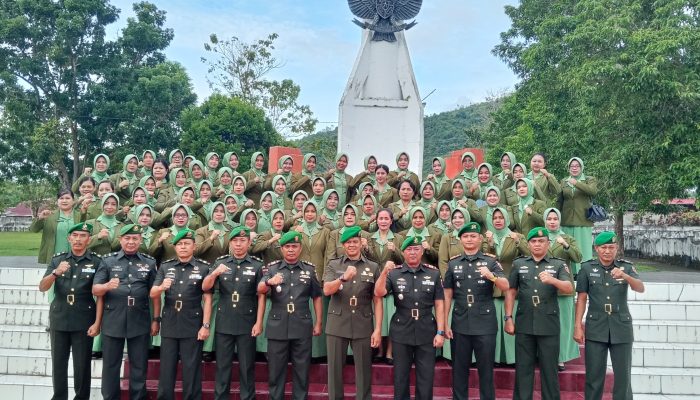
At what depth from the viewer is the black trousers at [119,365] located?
4914mm

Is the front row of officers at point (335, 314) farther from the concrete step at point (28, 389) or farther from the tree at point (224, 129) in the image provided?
the tree at point (224, 129)

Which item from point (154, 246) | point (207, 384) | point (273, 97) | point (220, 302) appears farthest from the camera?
point (273, 97)

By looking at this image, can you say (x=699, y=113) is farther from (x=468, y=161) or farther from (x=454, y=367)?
(x=454, y=367)

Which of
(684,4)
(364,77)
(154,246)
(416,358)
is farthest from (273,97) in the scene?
(416,358)

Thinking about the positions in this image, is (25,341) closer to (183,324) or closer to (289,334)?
(183,324)

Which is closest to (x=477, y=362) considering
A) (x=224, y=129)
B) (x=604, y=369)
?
(x=604, y=369)

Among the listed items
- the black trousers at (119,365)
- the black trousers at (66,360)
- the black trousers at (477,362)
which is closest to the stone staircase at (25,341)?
the black trousers at (66,360)

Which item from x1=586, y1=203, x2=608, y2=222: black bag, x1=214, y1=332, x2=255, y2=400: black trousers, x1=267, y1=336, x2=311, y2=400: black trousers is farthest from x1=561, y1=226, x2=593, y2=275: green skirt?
x1=214, y1=332, x2=255, y2=400: black trousers

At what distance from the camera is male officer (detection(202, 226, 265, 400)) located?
16.3ft

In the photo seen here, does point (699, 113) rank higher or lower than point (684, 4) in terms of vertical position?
lower

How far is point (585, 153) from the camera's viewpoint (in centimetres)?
1541

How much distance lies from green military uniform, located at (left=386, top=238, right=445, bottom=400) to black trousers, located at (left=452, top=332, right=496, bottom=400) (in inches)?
10.7

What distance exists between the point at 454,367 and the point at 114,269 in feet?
10.7

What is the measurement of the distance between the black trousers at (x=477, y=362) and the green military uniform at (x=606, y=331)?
34.2 inches
